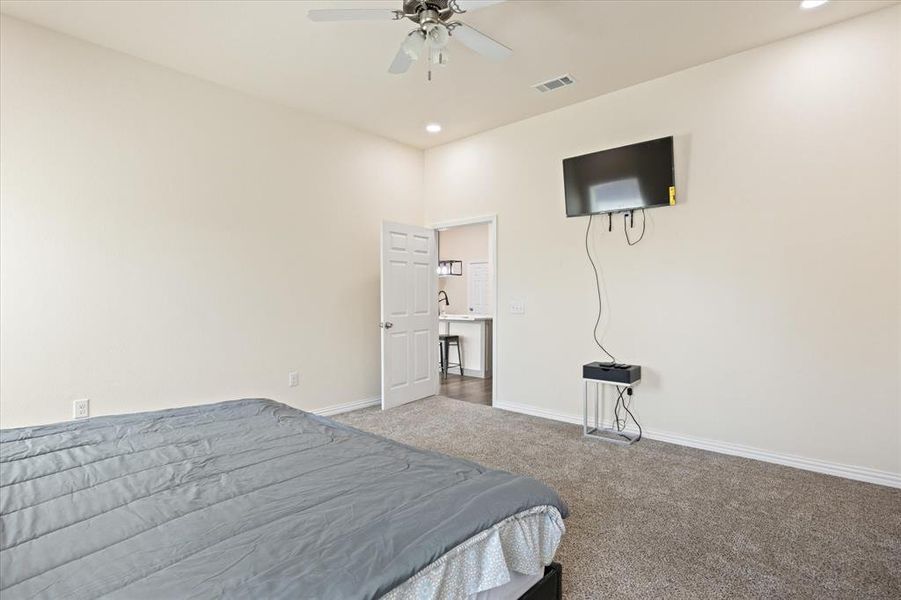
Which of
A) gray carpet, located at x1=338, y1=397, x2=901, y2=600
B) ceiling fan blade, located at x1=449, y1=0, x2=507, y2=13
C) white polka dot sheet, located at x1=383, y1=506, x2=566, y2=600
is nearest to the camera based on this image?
white polka dot sheet, located at x1=383, y1=506, x2=566, y2=600

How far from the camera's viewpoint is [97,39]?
3.09 metres

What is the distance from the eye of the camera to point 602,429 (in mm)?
4004

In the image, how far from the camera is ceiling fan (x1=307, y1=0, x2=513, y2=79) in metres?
2.28

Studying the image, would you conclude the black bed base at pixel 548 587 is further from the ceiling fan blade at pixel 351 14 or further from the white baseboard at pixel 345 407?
the white baseboard at pixel 345 407

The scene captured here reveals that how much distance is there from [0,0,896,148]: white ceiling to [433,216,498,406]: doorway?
1595 mm

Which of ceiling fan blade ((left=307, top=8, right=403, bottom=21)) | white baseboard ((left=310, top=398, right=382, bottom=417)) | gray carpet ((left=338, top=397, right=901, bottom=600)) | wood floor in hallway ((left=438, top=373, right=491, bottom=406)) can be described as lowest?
wood floor in hallway ((left=438, top=373, right=491, bottom=406))

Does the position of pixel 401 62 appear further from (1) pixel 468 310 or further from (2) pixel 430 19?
(1) pixel 468 310

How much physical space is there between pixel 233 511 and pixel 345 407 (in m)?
3.53

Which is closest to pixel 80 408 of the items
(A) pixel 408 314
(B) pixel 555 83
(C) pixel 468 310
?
(A) pixel 408 314

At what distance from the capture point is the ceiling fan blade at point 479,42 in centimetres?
250

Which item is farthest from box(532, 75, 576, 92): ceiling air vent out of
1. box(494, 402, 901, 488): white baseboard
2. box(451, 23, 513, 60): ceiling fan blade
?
box(494, 402, 901, 488): white baseboard

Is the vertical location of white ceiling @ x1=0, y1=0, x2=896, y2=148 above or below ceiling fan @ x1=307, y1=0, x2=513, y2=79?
above

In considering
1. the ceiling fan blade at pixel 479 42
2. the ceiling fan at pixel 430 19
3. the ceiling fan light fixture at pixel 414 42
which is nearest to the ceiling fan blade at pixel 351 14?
the ceiling fan at pixel 430 19

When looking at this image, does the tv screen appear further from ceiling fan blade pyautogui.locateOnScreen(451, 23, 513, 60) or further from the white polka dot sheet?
the white polka dot sheet
